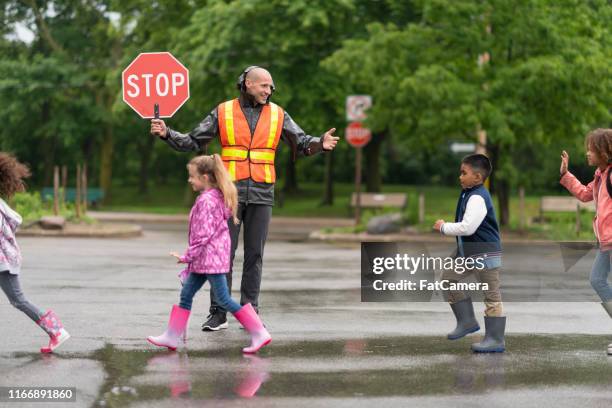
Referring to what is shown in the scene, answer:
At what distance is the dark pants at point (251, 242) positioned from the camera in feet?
29.6

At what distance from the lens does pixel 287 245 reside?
21938 mm

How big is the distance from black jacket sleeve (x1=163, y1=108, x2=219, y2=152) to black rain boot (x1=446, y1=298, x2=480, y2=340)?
7.87ft

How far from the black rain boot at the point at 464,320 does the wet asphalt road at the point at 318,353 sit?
97mm

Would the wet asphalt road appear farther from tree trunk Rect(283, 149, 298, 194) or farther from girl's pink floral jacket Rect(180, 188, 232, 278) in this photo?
tree trunk Rect(283, 149, 298, 194)

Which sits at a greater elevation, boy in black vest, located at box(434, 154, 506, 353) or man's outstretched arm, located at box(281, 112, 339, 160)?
man's outstretched arm, located at box(281, 112, 339, 160)

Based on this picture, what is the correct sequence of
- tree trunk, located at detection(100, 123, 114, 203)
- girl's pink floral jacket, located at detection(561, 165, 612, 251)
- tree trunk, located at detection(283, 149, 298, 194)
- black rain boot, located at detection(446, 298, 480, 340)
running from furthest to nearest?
tree trunk, located at detection(283, 149, 298, 194)
tree trunk, located at detection(100, 123, 114, 203)
black rain boot, located at detection(446, 298, 480, 340)
girl's pink floral jacket, located at detection(561, 165, 612, 251)

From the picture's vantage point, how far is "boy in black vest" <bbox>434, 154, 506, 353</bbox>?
8055 mm

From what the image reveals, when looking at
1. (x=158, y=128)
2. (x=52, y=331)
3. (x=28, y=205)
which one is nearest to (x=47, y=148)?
(x=28, y=205)

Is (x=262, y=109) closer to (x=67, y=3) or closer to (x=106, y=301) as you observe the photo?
(x=106, y=301)

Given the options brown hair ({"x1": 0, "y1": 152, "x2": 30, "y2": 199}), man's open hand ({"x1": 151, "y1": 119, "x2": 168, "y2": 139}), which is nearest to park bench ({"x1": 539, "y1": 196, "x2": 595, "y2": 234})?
man's open hand ({"x1": 151, "y1": 119, "x2": 168, "y2": 139})

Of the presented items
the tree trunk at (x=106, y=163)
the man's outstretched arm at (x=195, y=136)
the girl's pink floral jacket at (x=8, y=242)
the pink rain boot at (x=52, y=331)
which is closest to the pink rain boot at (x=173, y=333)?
the pink rain boot at (x=52, y=331)

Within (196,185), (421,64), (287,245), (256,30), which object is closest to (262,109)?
(196,185)

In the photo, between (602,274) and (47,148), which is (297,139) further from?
(47,148)

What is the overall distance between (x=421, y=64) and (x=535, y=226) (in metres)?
4.80
